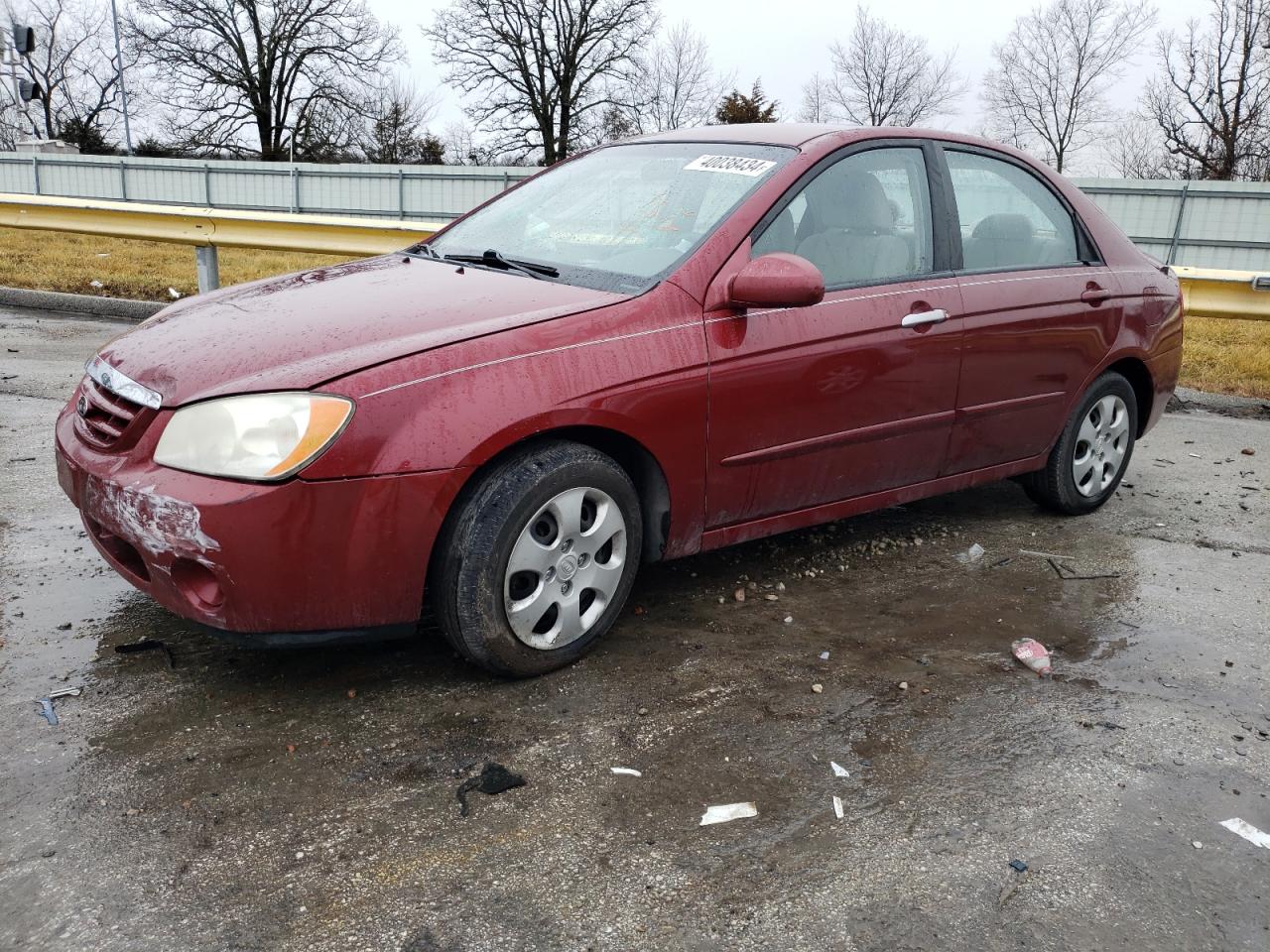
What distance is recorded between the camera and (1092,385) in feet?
15.9

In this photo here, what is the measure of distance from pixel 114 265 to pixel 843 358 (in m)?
13.3

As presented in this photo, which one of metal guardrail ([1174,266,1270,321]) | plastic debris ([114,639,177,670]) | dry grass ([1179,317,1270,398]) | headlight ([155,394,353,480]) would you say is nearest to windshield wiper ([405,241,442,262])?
headlight ([155,394,353,480])

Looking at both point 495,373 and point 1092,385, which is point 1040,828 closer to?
point 495,373

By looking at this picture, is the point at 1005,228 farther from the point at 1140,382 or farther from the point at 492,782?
the point at 492,782

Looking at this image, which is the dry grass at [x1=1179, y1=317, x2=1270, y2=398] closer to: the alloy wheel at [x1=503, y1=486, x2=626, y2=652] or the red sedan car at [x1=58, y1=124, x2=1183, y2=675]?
the red sedan car at [x1=58, y1=124, x2=1183, y2=675]

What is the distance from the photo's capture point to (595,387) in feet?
10.4

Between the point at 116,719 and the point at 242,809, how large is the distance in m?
0.60

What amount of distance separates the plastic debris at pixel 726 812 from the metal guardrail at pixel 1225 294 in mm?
6149

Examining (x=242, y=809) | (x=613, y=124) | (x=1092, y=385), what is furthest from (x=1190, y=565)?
(x=613, y=124)

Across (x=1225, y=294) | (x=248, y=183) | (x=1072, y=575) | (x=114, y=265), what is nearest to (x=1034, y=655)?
(x=1072, y=575)

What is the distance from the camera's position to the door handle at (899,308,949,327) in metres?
3.98

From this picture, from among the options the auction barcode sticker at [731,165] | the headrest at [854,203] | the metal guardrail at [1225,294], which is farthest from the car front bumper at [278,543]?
the metal guardrail at [1225,294]

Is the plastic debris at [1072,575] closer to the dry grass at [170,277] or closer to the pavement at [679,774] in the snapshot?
the pavement at [679,774]

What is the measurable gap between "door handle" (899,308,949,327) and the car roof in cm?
67
